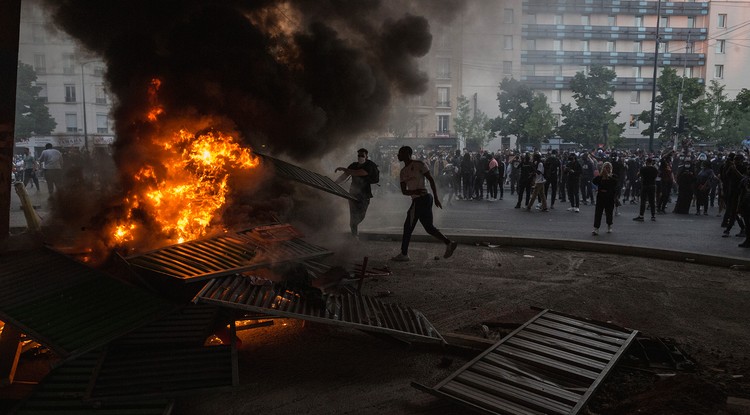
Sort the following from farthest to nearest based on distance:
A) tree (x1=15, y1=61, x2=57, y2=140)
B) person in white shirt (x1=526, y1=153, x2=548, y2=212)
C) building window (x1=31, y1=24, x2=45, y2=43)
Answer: tree (x1=15, y1=61, x2=57, y2=140) → person in white shirt (x1=526, y1=153, x2=548, y2=212) → building window (x1=31, y1=24, x2=45, y2=43)

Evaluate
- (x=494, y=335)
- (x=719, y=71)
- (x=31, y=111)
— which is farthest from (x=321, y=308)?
(x=719, y=71)

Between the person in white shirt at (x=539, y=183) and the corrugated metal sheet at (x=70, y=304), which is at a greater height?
the person in white shirt at (x=539, y=183)

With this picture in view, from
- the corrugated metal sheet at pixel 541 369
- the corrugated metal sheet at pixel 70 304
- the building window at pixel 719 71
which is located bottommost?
the corrugated metal sheet at pixel 541 369

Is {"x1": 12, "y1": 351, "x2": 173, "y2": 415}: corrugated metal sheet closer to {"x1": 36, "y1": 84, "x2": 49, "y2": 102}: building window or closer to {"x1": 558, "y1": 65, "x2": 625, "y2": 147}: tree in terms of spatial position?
{"x1": 36, "y1": 84, "x2": 49, "y2": 102}: building window

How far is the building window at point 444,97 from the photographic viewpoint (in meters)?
33.4

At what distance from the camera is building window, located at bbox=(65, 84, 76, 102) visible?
36.3 metres

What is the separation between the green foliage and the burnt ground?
30.9 metres

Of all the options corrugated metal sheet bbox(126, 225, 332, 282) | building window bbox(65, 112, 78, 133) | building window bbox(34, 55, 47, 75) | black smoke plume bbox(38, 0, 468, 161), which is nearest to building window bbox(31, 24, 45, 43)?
black smoke plume bbox(38, 0, 468, 161)

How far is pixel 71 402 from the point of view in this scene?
11.3ft

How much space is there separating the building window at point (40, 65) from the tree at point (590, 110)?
108 feet

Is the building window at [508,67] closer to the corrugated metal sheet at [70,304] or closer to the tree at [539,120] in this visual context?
the tree at [539,120]

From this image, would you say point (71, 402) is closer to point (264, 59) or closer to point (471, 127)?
point (264, 59)

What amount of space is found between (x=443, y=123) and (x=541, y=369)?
124ft

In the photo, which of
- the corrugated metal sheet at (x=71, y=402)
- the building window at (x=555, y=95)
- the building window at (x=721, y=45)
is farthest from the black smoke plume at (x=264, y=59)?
the building window at (x=721, y=45)
